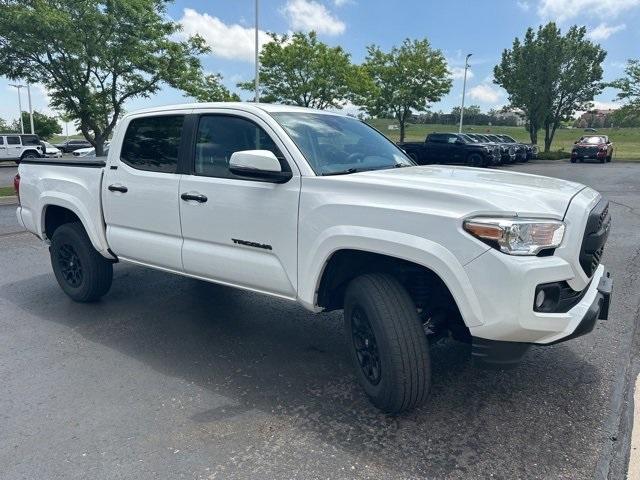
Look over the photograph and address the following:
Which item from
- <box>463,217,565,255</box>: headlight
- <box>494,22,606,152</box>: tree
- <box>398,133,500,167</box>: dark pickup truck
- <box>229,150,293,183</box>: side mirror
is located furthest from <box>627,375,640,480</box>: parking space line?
<box>494,22,606,152</box>: tree

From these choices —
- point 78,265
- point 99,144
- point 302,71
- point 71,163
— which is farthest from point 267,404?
point 302,71

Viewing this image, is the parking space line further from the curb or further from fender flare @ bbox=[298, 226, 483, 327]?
the curb

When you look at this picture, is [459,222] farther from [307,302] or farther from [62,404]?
[62,404]

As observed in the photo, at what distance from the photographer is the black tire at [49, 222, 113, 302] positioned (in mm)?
4711

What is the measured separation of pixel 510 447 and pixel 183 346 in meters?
2.51

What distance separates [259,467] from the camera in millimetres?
2508

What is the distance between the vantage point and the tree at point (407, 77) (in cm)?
3328

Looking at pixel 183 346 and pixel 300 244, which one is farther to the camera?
pixel 183 346

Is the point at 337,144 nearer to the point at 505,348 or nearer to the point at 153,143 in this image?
the point at 153,143

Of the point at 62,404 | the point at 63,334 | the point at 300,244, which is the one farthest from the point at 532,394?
the point at 63,334

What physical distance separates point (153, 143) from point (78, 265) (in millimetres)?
1623

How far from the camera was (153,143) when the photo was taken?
4.14m

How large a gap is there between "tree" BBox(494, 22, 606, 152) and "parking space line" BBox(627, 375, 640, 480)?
1426 inches

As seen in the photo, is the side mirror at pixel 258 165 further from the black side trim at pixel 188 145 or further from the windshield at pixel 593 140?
the windshield at pixel 593 140
